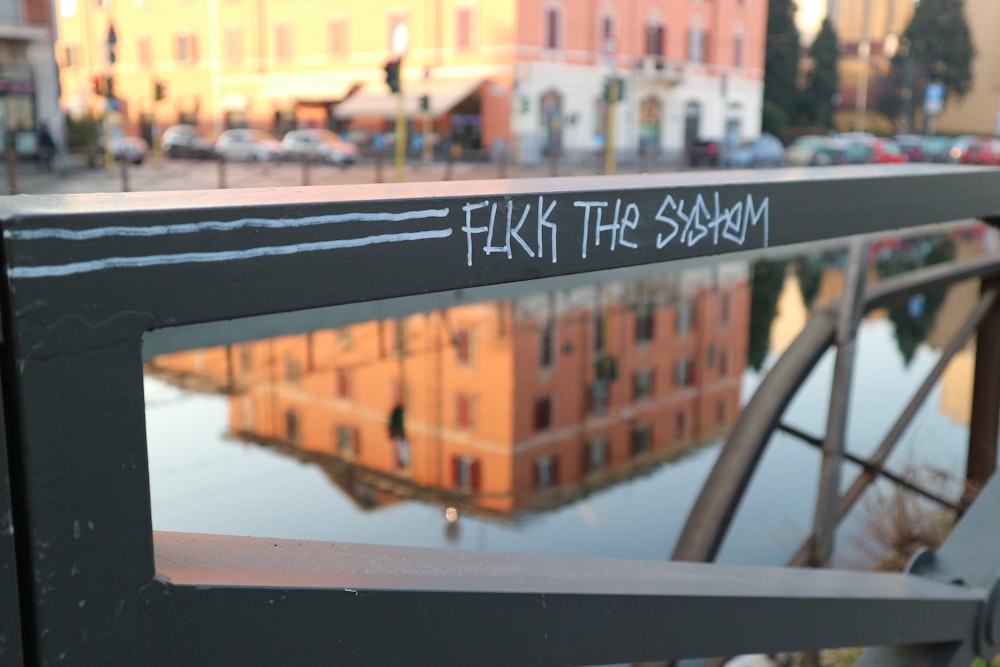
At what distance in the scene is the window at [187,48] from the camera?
42.4m

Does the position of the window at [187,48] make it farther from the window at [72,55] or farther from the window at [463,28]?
the window at [463,28]

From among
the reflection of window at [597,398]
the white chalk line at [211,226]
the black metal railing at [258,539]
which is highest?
the white chalk line at [211,226]

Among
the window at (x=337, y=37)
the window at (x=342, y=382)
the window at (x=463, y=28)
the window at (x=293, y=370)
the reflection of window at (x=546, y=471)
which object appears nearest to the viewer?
the reflection of window at (x=546, y=471)

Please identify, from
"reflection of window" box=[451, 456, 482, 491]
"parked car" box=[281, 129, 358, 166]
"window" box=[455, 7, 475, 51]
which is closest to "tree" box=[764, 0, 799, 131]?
"window" box=[455, 7, 475, 51]

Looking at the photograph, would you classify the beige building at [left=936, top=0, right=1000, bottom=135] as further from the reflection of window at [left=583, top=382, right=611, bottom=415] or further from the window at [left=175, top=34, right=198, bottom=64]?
the reflection of window at [left=583, top=382, right=611, bottom=415]

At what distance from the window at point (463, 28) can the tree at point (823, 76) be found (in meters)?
25.5

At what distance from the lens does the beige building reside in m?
56.8

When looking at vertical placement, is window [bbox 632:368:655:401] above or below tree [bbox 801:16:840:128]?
below

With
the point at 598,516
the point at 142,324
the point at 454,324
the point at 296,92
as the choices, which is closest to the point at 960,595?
the point at 142,324

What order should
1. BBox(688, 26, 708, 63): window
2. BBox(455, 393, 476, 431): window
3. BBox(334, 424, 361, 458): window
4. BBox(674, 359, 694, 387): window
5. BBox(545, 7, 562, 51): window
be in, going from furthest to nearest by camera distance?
BBox(688, 26, 708, 63): window
BBox(545, 7, 562, 51): window
BBox(674, 359, 694, 387): window
BBox(455, 393, 476, 431): window
BBox(334, 424, 361, 458): window

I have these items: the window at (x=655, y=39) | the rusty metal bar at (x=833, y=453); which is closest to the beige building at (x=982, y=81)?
the window at (x=655, y=39)

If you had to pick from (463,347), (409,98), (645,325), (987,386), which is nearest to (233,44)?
(409,98)

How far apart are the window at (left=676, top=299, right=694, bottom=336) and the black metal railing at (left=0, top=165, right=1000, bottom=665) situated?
10.6 metres

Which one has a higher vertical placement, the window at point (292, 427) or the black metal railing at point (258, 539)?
the black metal railing at point (258, 539)
